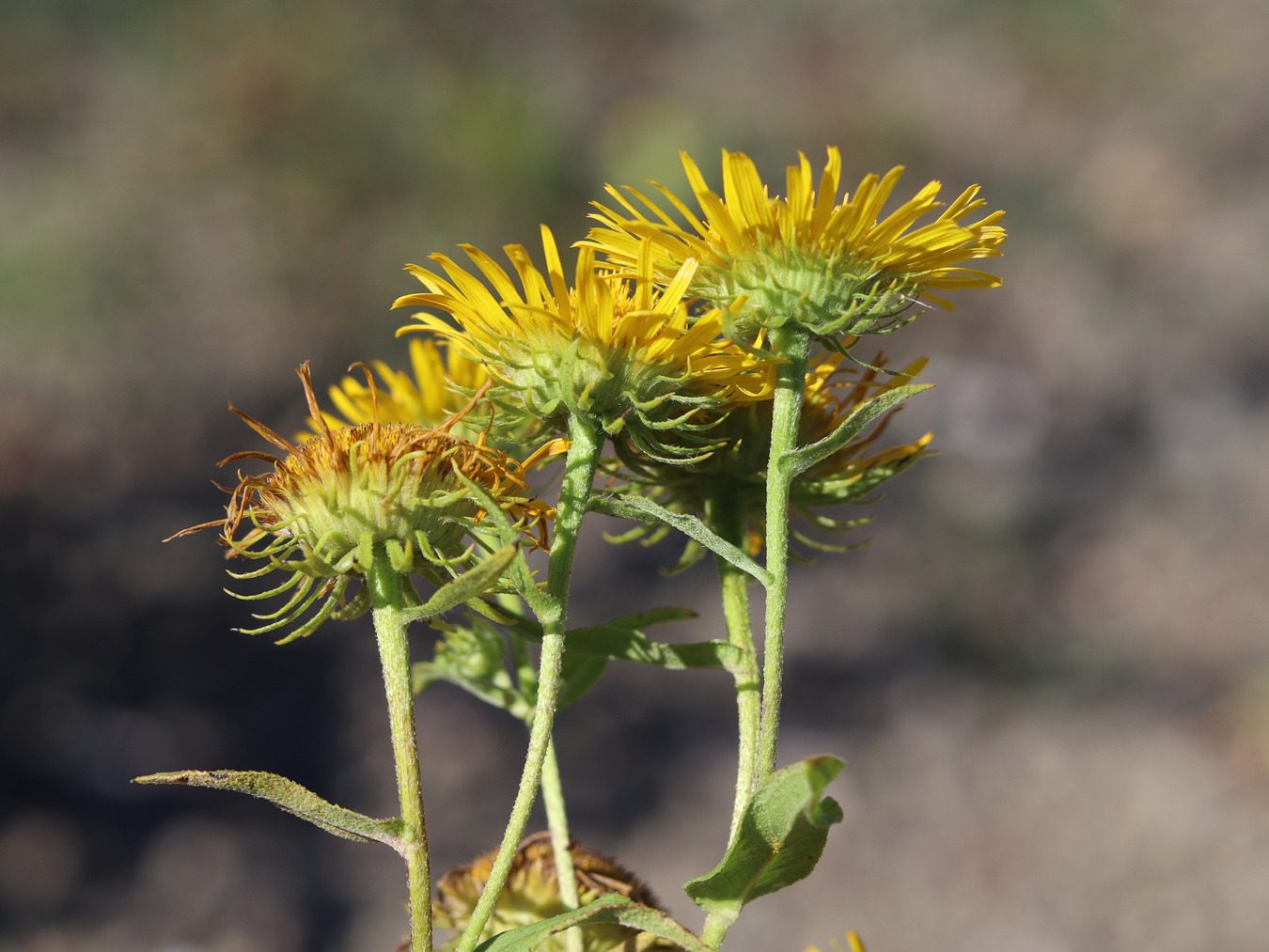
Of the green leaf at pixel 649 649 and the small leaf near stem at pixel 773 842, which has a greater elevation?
the green leaf at pixel 649 649

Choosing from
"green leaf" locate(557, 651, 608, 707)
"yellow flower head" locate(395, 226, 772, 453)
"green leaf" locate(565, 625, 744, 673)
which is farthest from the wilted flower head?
"yellow flower head" locate(395, 226, 772, 453)

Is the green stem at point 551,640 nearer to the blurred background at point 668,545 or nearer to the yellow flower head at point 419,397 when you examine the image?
the yellow flower head at point 419,397

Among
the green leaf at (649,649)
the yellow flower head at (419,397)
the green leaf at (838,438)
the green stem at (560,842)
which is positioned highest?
the yellow flower head at (419,397)

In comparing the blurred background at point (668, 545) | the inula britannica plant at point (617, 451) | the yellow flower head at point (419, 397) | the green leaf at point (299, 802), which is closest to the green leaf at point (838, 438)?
the inula britannica plant at point (617, 451)

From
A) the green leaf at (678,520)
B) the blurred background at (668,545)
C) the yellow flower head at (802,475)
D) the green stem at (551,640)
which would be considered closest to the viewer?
the green stem at (551,640)

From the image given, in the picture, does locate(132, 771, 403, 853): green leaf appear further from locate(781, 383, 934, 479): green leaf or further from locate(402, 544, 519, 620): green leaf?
locate(781, 383, 934, 479): green leaf

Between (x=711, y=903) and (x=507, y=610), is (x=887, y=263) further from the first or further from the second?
(x=711, y=903)

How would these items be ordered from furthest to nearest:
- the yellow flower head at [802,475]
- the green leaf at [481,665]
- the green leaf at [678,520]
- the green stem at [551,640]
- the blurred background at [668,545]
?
the blurred background at [668,545] < the green leaf at [481,665] < the yellow flower head at [802,475] < the green leaf at [678,520] < the green stem at [551,640]
